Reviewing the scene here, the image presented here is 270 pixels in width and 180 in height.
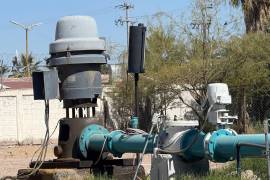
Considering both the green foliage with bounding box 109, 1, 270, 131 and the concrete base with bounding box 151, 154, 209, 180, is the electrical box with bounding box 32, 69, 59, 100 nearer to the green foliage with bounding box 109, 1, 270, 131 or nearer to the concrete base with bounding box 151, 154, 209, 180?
the concrete base with bounding box 151, 154, 209, 180

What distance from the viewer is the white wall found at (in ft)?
107

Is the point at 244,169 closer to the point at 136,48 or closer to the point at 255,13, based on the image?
the point at 136,48

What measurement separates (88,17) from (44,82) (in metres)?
1.23

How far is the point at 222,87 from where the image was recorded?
680 centimetres

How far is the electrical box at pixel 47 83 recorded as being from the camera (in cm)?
854

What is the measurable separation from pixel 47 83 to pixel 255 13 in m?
22.4

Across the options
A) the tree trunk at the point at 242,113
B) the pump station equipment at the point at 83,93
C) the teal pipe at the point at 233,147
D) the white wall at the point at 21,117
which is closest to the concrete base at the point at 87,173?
the pump station equipment at the point at 83,93

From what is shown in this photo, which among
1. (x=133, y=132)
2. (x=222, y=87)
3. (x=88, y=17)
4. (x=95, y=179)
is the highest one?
(x=88, y=17)

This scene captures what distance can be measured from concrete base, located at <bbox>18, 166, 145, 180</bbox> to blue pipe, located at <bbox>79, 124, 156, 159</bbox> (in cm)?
21

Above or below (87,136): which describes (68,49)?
above

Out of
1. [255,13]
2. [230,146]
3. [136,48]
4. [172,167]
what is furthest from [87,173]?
[255,13]

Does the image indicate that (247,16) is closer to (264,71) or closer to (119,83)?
(264,71)

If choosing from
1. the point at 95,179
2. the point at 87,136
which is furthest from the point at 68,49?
the point at 95,179

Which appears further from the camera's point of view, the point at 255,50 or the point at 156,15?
the point at 156,15
